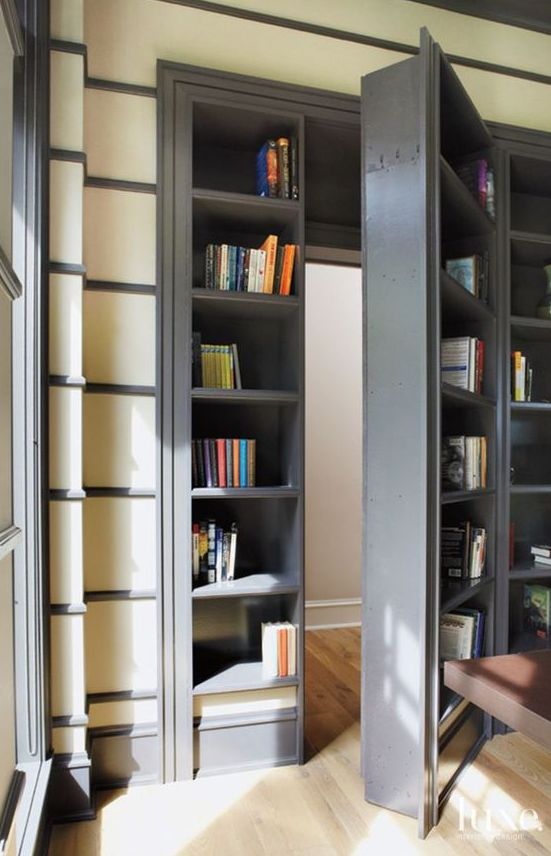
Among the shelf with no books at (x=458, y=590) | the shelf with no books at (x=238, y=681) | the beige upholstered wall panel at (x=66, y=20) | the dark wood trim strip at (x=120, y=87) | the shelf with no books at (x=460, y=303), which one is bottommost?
the shelf with no books at (x=238, y=681)

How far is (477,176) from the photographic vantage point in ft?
7.79

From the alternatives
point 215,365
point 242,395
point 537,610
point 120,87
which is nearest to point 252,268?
point 215,365

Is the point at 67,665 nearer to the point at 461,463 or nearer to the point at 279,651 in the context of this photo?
the point at 279,651

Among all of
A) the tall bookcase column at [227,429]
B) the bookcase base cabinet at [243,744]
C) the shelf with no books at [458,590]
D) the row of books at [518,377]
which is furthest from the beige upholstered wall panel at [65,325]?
the row of books at [518,377]

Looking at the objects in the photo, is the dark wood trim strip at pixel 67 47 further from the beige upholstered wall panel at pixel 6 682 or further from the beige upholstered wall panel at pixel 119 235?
the beige upholstered wall panel at pixel 6 682

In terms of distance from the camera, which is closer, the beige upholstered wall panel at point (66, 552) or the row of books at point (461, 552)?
the beige upholstered wall panel at point (66, 552)

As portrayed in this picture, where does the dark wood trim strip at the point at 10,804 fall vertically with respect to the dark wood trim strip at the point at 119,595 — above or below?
below

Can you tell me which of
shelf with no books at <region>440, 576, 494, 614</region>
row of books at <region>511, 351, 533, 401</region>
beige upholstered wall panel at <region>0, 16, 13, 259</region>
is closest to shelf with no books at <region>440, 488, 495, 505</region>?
shelf with no books at <region>440, 576, 494, 614</region>

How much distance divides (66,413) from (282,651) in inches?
47.0

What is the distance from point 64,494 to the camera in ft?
6.09

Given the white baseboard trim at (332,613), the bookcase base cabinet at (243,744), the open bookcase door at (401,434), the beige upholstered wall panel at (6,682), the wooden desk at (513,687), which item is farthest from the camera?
the white baseboard trim at (332,613)

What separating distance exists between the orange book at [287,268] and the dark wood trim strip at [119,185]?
537 millimetres

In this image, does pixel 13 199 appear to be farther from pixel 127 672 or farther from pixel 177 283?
pixel 127 672

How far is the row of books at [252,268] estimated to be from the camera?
7.02 ft
